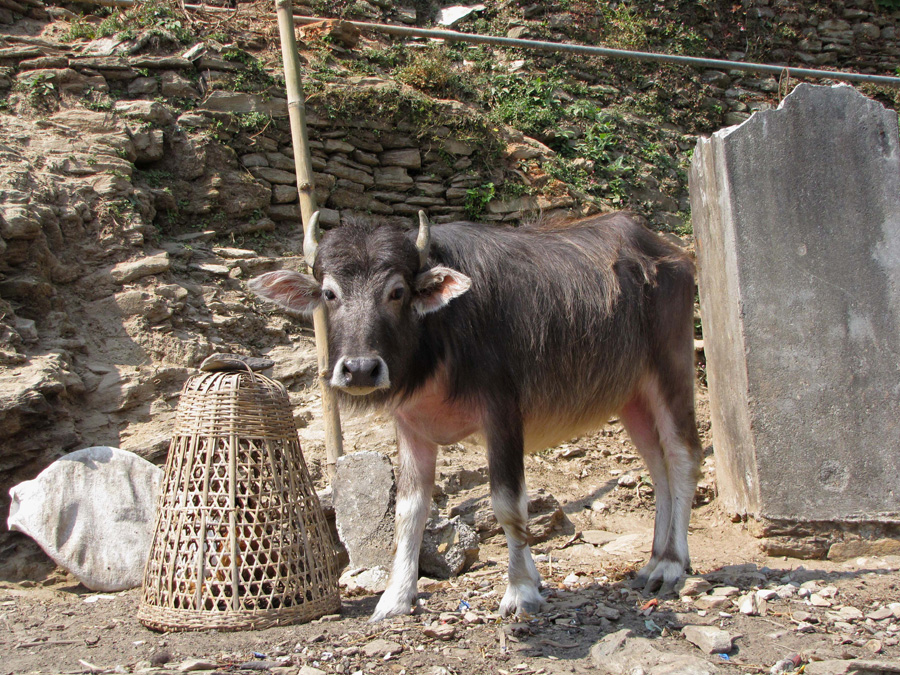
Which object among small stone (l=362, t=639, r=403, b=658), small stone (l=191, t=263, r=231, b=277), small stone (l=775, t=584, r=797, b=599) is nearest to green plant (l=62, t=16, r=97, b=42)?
small stone (l=191, t=263, r=231, b=277)

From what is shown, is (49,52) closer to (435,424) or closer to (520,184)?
(520,184)

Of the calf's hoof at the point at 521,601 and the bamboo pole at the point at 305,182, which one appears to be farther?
the bamboo pole at the point at 305,182

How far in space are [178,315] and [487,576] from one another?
11.9ft

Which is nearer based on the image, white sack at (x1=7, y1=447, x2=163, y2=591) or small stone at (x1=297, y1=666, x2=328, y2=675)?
small stone at (x1=297, y1=666, x2=328, y2=675)

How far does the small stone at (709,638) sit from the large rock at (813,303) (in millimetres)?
1646

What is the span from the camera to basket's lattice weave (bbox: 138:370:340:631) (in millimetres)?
3641

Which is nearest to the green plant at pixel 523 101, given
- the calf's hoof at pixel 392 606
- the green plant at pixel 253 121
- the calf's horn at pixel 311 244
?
the green plant at pixel 253 121

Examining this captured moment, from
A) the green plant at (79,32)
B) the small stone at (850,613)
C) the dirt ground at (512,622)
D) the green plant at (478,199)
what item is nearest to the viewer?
the dirt ground at (512,622)

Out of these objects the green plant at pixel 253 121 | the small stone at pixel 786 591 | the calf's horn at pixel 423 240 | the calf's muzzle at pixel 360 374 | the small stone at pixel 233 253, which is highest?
the green plant at pixel 253 121

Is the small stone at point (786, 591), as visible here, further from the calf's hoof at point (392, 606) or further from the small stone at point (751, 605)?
the calf's hoof at point (392, 606)

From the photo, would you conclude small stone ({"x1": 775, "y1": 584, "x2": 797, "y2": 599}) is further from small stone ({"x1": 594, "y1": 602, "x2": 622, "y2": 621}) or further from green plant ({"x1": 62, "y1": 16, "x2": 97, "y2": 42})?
green plant ({"x1": 62, "y1": 16, "x2": 97, "y2": 42})

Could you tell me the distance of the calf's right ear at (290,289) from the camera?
13.5ft

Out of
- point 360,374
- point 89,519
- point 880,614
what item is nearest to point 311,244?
point 360,374

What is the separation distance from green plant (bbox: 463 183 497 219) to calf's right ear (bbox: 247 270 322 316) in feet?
14.5
